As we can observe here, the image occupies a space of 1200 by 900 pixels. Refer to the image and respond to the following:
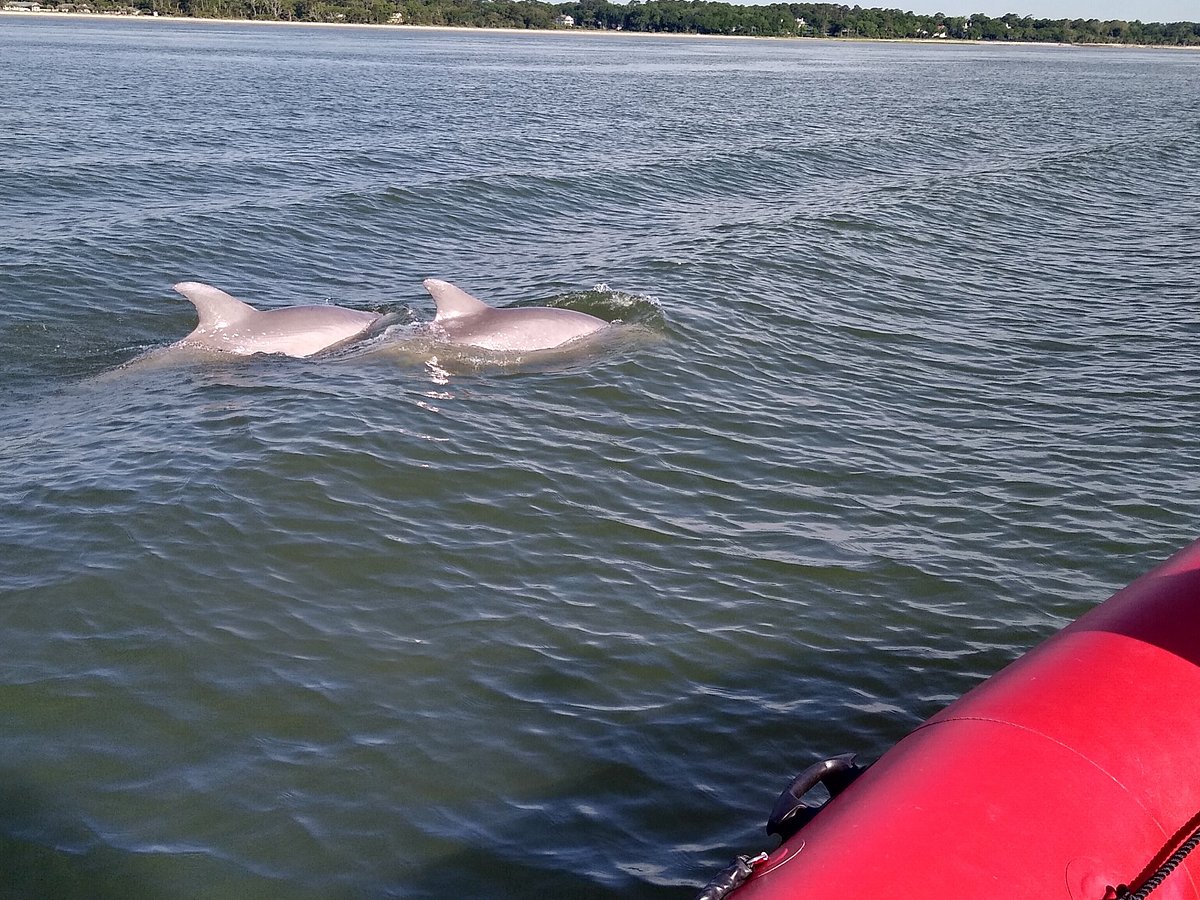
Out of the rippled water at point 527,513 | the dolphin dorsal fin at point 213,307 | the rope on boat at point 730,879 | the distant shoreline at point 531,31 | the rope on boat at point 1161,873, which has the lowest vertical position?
the rippled water at point 527,513

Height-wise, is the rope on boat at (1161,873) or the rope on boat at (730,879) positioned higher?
the rope on boat at (1161,873)

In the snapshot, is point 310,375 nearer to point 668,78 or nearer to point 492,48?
point 668,78

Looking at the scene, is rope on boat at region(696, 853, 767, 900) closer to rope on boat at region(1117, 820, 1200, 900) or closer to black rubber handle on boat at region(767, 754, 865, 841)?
black rubber handle on boat at region(767, 754, 865, 841)

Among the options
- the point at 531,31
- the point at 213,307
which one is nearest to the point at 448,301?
the point at 213,307

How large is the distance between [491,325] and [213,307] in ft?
10.8

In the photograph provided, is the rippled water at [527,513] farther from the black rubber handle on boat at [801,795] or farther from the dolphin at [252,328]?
the black rubber handle on boat at [801,795]

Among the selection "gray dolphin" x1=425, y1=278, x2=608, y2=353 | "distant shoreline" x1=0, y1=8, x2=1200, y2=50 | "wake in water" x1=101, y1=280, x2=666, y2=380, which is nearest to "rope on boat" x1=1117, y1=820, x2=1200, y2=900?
"wake in water" x1=101, y1=280, x2=666, y2=380

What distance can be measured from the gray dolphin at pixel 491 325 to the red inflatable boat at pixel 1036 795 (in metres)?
9.79

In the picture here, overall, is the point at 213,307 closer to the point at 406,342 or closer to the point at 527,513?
the point at 406,342

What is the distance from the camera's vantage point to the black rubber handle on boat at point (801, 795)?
4234 mm

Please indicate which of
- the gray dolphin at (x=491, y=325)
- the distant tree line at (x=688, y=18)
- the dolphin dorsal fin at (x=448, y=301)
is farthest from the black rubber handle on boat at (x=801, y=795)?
the distant tree line at (x=688, y=18)

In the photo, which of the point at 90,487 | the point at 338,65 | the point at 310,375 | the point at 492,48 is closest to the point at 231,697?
the point at 90,487

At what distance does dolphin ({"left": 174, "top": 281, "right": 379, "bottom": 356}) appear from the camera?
44.2 feet

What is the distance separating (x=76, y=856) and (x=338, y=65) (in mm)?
59781
